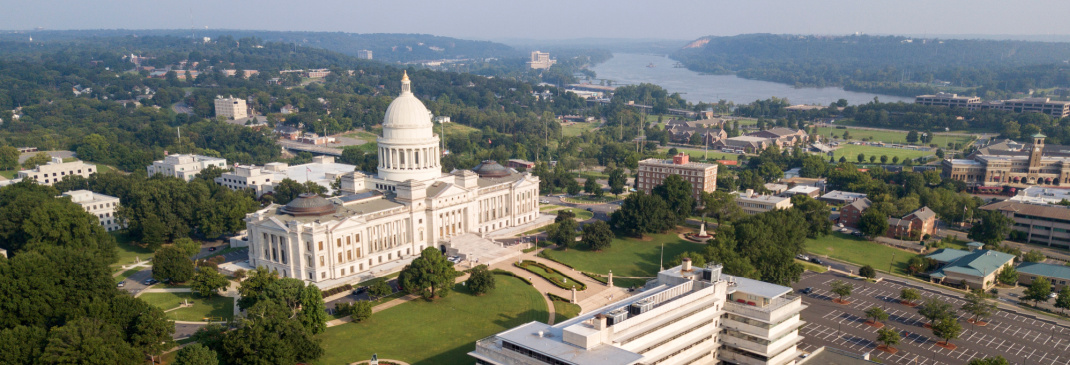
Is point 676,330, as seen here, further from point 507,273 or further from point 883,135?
point 883,135

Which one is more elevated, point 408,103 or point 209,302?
point 408,103

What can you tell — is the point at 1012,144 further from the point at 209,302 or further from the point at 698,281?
the point at 209,302

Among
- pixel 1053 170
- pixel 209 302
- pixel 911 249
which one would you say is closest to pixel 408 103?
pixel 209 302

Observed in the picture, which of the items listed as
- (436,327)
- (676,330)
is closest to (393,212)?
(436,327)

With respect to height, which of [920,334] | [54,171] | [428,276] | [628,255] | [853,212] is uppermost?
[428,276]

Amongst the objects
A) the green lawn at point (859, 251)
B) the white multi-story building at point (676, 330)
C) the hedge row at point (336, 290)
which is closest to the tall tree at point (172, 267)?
the hedge row at point (336, 290)
